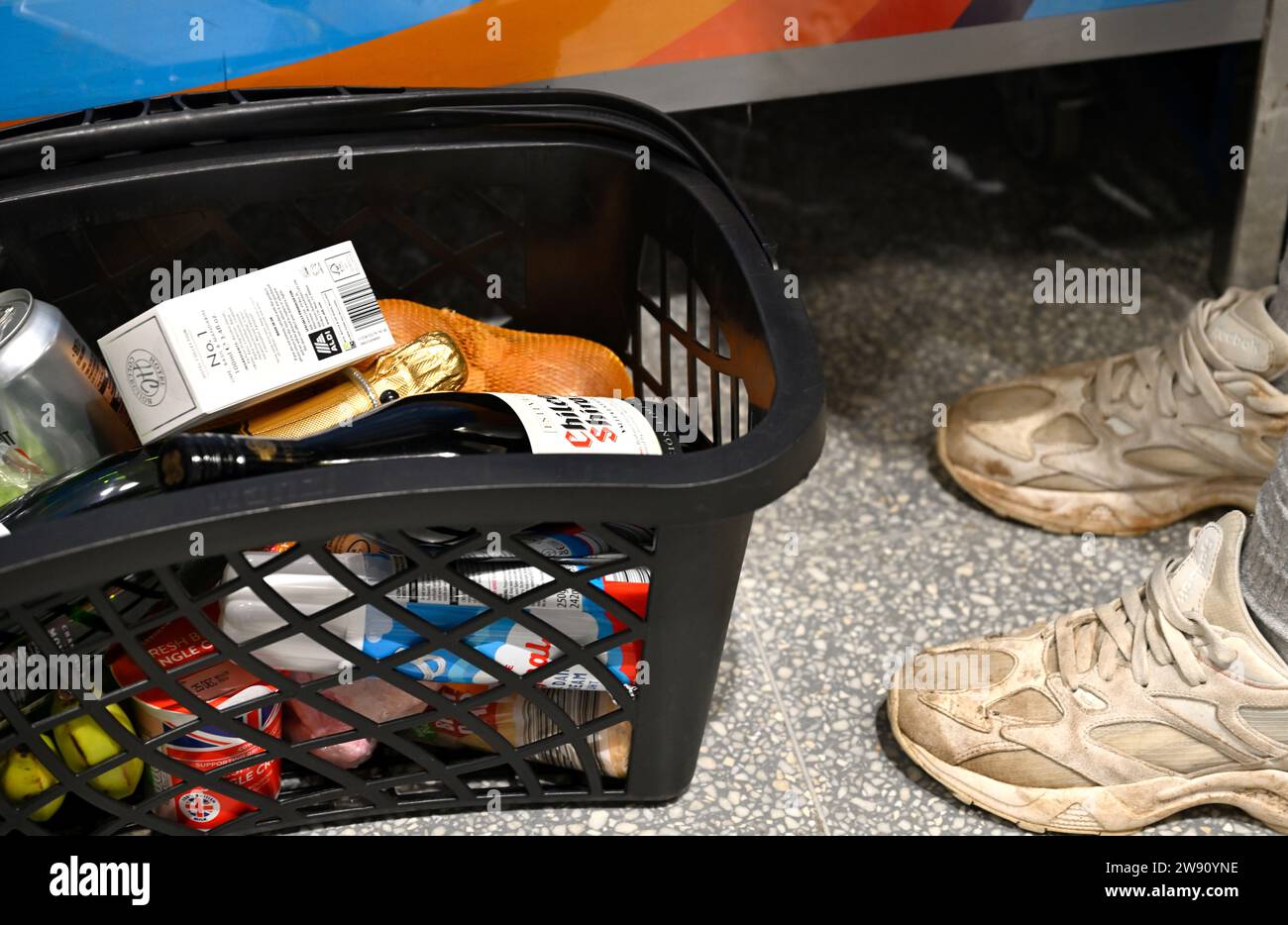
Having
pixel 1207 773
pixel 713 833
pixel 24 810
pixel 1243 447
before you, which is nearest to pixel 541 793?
pixel 713 833

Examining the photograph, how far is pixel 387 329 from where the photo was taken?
0.80 metres

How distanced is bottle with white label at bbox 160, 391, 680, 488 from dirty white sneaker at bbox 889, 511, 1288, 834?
26cm

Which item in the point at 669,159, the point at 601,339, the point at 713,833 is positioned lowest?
the point at 713,833

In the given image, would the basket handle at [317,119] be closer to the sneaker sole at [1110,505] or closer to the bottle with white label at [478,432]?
the bottle with white label at [478,432]

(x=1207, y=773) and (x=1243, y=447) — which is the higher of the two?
(x=1243, y=447)

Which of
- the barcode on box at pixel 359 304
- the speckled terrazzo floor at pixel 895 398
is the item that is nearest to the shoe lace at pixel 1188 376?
the speckled terrazzo floor at pixel 895 398

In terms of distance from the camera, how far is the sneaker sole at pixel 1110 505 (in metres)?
0.99

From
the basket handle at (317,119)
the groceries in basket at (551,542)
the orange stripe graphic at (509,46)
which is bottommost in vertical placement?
the groceries in basket at (551,542)

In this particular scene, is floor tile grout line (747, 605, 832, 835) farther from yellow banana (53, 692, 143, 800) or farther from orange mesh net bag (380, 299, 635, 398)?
yellow banana (53, 692, 143, 800)

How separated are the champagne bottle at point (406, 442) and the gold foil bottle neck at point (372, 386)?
5 cm

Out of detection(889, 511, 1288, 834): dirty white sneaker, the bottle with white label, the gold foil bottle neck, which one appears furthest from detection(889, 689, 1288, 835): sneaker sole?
the gold foil bottle neck

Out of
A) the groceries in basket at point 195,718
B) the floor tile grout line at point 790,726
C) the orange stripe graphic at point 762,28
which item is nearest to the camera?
the groceries in basket at point 195,718

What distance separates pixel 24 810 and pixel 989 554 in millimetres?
693

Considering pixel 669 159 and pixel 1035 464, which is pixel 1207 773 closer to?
pixel 1035 464
